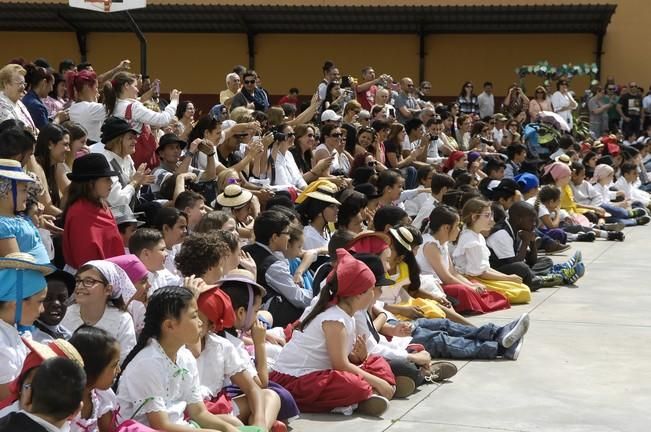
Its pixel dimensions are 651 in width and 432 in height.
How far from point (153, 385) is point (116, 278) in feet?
3.28

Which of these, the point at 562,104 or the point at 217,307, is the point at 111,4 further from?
the point at 217,307

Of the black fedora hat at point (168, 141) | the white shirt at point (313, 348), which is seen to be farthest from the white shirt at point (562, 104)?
the white shirt at point (313, 348)

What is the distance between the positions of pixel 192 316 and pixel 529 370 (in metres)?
3.61

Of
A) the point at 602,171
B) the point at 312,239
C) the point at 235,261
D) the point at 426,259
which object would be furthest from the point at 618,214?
the point at 235,261

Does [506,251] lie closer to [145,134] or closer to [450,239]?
[450,239]

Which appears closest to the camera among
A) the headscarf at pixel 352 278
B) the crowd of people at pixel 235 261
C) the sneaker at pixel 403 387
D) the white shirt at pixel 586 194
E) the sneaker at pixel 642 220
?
the crowd of people at pixel 235 261

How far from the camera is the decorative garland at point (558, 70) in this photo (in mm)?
26438

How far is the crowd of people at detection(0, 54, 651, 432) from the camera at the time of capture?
5488mm

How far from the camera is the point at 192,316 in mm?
5566

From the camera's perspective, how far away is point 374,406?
23.3 ft

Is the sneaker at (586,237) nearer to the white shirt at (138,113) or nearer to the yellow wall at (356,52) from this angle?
the white shirt at (138,113)

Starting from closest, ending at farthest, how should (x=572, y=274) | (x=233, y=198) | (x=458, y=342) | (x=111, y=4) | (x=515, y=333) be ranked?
1. (x=515, y=333)
2. (x=458, y=342)
3. (x=233, y=198)
4. (x=572, y=274)
5. (x=111, y=4)

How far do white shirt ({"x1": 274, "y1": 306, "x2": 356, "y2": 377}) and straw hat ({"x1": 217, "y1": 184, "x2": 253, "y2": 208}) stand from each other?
107 inches

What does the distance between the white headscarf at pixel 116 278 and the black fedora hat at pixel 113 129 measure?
3106 millimetres
